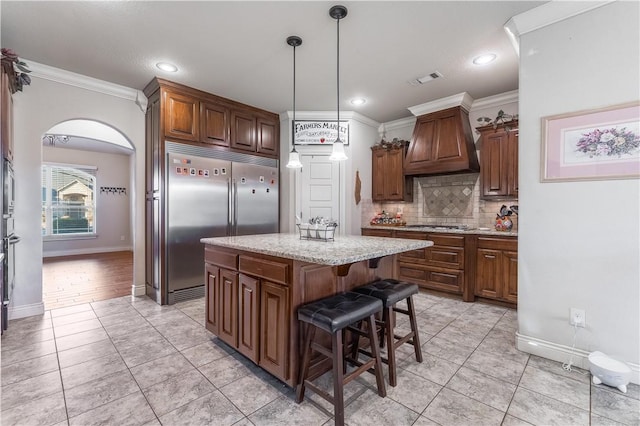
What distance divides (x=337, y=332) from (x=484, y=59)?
312 centimetres

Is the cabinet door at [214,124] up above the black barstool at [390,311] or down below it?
above

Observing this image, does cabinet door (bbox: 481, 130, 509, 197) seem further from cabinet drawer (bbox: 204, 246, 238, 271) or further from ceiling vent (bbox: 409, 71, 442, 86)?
cabinet drawer (bbox: 204, 246, 238, 271)

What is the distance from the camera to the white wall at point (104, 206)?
7215mm

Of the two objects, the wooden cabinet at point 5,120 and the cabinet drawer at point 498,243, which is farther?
the cabinet drawer at point 498,243

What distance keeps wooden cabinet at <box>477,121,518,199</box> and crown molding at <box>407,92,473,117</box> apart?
460mm

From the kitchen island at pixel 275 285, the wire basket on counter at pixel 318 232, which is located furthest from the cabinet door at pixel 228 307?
the wire basket on counter at pixel 318 232

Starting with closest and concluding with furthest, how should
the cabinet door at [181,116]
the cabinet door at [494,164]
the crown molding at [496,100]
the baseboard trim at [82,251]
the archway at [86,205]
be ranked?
the cabinet door at [181,116]
the cabinet door at [494,164]
the crown molding at [496,100]
the archway at [86,205]
the baseboard trim at [82,251]

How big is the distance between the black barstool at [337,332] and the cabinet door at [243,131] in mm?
3125

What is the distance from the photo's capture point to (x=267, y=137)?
4.70 m

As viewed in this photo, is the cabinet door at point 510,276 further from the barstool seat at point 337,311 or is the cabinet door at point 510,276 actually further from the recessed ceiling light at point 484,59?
the barstool seat at point 337,311

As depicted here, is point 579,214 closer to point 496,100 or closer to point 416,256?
point 416,256

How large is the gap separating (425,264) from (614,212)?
7.49 feet

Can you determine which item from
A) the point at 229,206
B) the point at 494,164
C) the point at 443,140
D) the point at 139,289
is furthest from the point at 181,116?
the point at 494,164

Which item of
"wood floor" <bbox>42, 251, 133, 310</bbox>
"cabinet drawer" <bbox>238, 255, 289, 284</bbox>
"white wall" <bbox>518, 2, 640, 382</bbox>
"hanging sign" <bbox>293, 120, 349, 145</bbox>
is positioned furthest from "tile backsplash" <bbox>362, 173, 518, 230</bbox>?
"wood floor" <bbox>42, 251, 133, 310</bbox>
